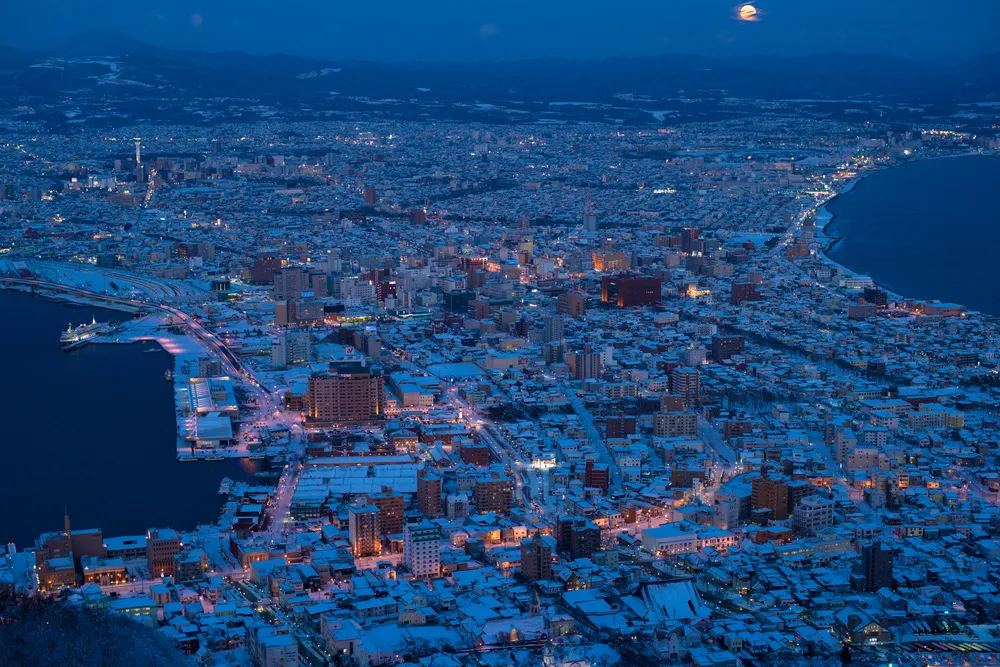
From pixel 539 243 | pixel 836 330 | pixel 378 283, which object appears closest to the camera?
pixel 836 330

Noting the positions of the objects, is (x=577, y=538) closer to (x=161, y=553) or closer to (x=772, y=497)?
(x=772, y=497)

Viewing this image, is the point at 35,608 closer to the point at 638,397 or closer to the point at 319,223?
the point at 638,397

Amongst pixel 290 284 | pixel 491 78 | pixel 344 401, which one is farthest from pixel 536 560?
pixel 491 78

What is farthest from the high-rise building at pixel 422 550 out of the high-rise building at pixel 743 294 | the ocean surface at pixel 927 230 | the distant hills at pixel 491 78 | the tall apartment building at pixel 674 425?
the distant hills at pixel 491 78

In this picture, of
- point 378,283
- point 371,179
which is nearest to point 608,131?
point 371,179

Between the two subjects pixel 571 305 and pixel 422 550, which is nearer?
pixel 422 550

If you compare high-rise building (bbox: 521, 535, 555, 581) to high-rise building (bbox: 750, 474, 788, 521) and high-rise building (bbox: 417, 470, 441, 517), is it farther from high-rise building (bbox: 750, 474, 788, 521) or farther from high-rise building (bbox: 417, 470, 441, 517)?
high-rise building (bbox: 750, 474, 788, 521)

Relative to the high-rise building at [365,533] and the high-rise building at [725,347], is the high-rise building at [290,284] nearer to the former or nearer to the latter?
the high-rise building at [725,347]
